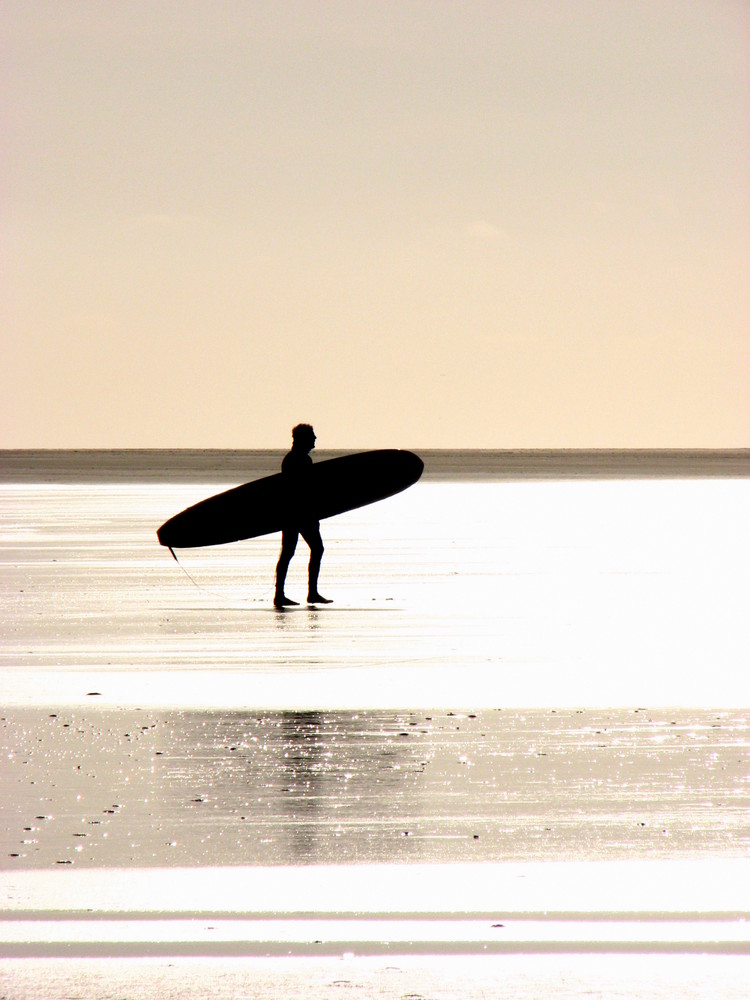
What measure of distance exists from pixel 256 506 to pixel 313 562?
15.6ft

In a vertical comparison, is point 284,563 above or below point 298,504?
below

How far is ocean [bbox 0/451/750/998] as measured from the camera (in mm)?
5652

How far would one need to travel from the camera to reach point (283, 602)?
64.5 feet

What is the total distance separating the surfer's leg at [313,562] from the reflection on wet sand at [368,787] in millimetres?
8424

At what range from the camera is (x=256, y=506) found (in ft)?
80.9

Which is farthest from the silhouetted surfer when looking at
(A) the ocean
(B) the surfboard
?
(B) the surfboard

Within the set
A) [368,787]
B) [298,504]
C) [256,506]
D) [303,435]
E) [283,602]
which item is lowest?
[283,602]

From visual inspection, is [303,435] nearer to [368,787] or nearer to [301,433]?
[301,433]

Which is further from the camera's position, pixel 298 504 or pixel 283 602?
pixel 283 602

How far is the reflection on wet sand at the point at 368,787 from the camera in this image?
7.33m

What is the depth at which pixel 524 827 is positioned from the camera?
7734 mm

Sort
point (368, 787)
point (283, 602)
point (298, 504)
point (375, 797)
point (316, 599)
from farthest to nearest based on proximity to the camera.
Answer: point (316, 599) → point (283, 602) → point (298, 504) → point (368, 787) → point (375, 797)

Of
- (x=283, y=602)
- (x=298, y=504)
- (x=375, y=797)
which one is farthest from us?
(x=283, y=602)

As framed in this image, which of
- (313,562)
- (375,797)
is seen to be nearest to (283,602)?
(313,562)
